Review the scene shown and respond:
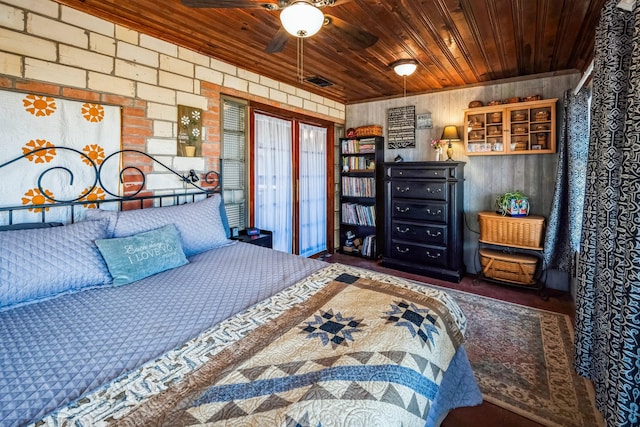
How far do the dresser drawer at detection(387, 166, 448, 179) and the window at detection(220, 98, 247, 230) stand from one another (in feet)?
6.22

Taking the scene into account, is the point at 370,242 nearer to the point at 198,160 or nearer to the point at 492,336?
the point at 492,336

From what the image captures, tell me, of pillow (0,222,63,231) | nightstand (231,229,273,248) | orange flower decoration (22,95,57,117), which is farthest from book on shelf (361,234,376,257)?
orange flower decoration (22,95,57,117)

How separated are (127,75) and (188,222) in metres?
1.21

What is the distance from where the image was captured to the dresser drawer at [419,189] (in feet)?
11.9

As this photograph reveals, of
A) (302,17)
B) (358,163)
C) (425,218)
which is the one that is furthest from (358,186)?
(302,17)

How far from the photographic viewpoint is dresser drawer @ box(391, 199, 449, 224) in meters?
3.65

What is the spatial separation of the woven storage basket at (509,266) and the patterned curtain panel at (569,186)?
18 cm

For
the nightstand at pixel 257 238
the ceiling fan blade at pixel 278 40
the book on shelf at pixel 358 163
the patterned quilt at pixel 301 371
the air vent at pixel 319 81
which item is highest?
the air vent at pixel 319 81

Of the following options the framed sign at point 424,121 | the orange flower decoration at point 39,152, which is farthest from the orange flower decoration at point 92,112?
the framed sign at point 424,121

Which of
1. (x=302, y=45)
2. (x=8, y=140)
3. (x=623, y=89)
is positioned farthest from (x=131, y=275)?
(x=623, y=89)

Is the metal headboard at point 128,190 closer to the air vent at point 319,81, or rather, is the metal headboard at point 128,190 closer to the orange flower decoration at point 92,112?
the orange flower decoration at point 92,112

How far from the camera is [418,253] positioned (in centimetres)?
384

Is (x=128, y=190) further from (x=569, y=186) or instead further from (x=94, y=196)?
(x=569, y=186)

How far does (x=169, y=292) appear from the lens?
1.54 meters
